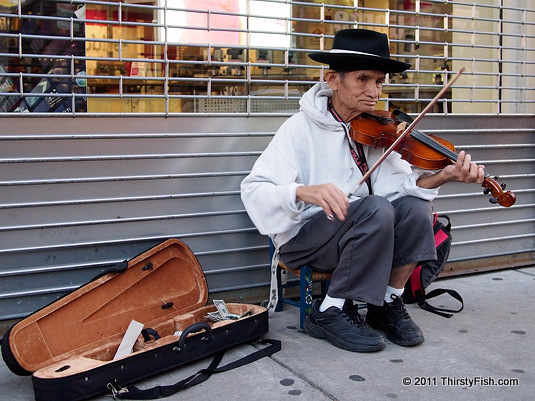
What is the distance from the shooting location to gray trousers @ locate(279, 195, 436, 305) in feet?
8.62

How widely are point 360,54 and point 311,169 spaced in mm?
501

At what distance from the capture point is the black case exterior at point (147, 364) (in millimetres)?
2152

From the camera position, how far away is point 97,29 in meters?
3.03

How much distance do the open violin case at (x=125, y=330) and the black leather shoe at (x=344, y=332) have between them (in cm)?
23

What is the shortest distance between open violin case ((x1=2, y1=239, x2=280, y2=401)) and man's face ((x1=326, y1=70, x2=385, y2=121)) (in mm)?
919

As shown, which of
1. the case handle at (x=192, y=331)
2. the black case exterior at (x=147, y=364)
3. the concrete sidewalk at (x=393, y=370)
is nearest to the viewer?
the black case exterior at (x=147, y=364)

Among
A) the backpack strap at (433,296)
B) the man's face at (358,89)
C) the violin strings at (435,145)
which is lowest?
the backpack strap at (433,296)

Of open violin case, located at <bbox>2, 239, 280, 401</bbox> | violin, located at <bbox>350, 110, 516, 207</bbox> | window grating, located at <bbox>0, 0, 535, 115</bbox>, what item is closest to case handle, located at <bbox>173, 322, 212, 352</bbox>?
open violin case, located at <bbox>2, 239, 280, 401</bbox>

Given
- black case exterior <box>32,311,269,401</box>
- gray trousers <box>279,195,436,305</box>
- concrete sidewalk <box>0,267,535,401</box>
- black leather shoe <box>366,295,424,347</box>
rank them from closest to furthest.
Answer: black case exterior <box>32,311,269,401</box> → concrete sidewalk <box>0,267,535,401</box> → gray trousers <box>279,195,436,305</box> → black leather shoe <box>366,295,424,347</box>

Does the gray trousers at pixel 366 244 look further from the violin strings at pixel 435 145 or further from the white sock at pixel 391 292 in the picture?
the violin strings at pixel 435 145

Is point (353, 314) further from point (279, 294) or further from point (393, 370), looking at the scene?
point (279, 294)

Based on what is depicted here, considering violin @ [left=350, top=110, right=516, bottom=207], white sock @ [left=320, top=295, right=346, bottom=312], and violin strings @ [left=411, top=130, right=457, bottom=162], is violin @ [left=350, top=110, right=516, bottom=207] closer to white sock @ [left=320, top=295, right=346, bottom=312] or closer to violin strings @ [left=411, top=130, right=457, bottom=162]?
violin strings @ [left=411, top=130, right=457, bottom=162]

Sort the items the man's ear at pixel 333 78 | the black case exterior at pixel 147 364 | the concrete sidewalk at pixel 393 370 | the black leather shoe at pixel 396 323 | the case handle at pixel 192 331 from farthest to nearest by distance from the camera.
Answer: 1. the man's ear at pixel 333 78
2. the black leather shoe at pixel 396 323
3. the case handle at pixel 192 331
4. the concrete sidewalk at pixel 393 370
5. the black case exterior at pixel 147 364

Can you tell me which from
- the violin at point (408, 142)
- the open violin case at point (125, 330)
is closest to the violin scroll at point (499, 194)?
the violin at point (408, 142)
